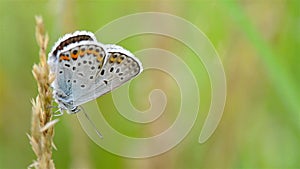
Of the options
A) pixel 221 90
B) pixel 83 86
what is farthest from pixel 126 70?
pixel 221 90

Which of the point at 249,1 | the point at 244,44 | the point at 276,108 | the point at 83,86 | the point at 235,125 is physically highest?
the point at 249,1

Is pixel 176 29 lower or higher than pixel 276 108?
higher

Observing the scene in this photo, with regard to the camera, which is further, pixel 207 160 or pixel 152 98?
pixel 152 98

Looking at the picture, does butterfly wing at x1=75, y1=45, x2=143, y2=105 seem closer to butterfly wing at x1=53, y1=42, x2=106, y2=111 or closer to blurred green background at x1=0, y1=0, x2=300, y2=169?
butterfly wing at x1=53, y1=42, x2=106, y2=111

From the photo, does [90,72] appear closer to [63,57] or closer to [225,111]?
[63,57]

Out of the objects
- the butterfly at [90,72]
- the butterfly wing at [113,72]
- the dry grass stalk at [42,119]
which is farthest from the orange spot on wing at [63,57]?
the dry grass stalk at [42,119]

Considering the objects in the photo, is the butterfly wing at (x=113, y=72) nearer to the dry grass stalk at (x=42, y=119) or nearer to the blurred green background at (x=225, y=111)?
the dry grass stalk at (x=42, y=119)

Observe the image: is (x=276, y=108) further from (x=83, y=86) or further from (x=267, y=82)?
(x=83, y=86)
